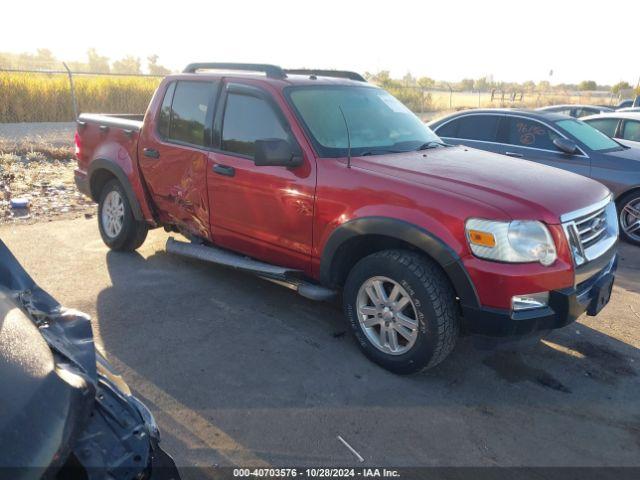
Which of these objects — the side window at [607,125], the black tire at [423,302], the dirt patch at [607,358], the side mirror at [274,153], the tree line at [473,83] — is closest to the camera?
the black tire at [423,302]

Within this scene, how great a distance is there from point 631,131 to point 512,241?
740 centimetres

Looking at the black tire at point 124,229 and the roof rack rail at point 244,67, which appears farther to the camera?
the black tire at point 124,229

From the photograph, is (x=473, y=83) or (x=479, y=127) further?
(x=473, y=83)

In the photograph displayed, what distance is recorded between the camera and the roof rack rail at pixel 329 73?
197 inches

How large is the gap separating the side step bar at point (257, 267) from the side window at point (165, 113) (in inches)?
40.5

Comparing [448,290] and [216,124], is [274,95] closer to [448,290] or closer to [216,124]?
[216,124]

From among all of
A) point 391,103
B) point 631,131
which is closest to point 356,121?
point 391,103

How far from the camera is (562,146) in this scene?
6766 millimetres

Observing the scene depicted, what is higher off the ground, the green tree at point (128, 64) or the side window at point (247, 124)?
the green tree at point (128, 64)

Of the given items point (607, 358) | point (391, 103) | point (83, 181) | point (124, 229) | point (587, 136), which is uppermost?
point (391, 103)

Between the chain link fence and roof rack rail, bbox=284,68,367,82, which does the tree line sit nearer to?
roof rack rail, bbox=284,68,367,82

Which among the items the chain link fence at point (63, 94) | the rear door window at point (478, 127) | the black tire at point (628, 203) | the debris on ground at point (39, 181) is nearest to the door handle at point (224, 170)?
the debris on ground at point (39, 181)

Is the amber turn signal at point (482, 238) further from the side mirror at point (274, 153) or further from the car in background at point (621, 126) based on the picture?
the car in background at point (621, 126)

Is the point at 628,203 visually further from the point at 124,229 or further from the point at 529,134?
the point at 124,229
